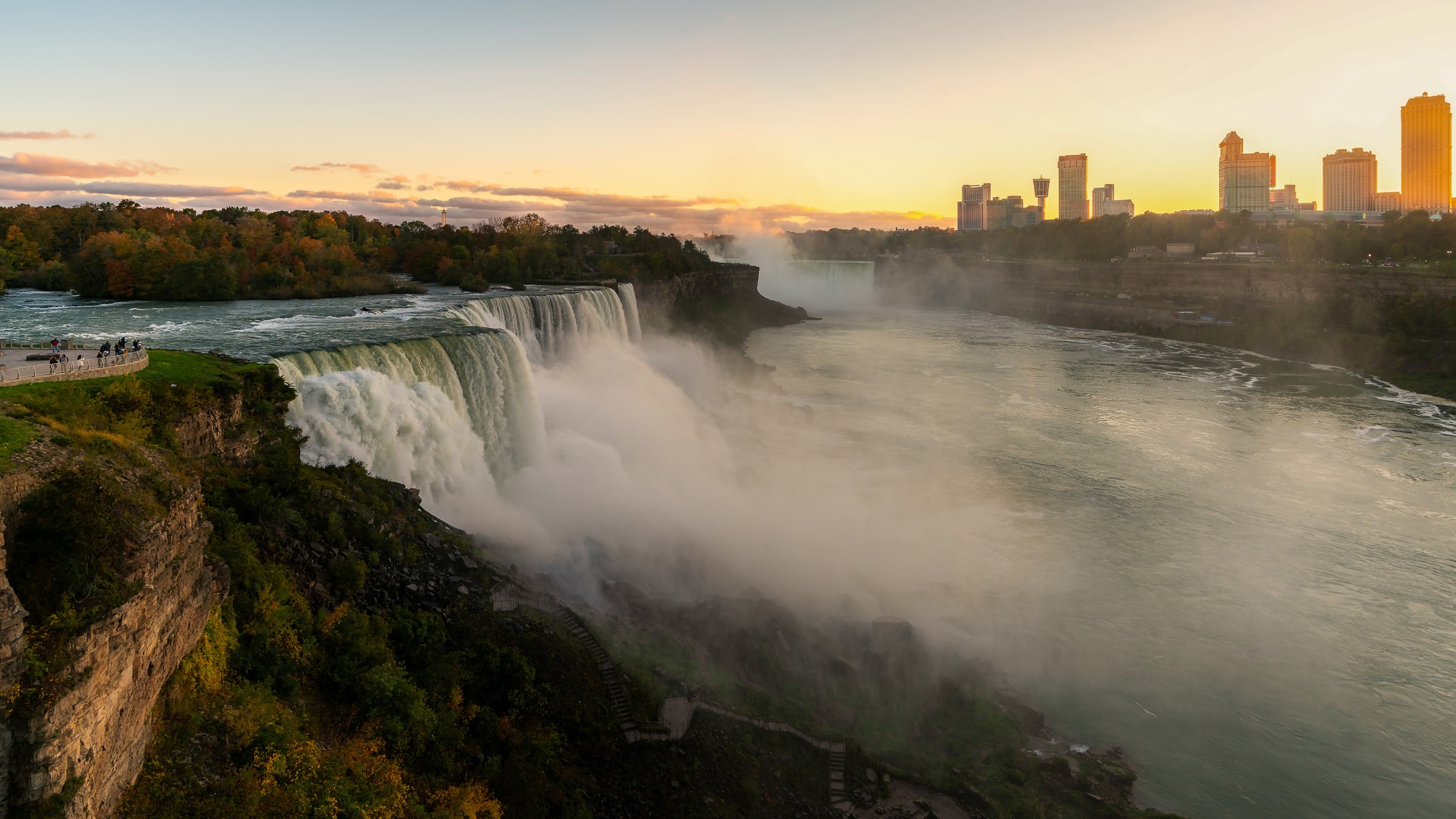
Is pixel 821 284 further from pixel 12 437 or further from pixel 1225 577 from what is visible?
pixel 12 437

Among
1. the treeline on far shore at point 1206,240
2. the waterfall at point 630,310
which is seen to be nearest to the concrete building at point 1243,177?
the treeline on far shore at point 1206,240

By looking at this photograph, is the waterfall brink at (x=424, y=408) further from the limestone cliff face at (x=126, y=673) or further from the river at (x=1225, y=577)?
the river at (x=1225, y=577)

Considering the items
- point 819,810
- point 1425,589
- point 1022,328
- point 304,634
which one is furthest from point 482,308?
point 1022,328

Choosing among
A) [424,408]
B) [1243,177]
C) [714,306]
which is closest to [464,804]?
[424,408]

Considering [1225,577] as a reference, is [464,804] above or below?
above

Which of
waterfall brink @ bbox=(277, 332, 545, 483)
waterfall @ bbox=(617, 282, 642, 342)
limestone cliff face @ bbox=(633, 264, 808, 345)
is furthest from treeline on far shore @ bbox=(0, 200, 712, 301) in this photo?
waterfall brink @ bbox=(277, 332, 545, 483)

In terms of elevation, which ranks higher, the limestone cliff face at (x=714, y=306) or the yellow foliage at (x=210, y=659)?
the limestone cliff face at (x=714, y=306)

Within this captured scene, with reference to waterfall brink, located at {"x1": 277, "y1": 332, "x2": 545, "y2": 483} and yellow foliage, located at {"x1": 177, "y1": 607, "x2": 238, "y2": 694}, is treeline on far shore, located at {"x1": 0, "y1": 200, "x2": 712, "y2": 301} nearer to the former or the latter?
waterfall brink, located at {"x1": 277, "y1": 332, "x2": 545, "y2": 483}
